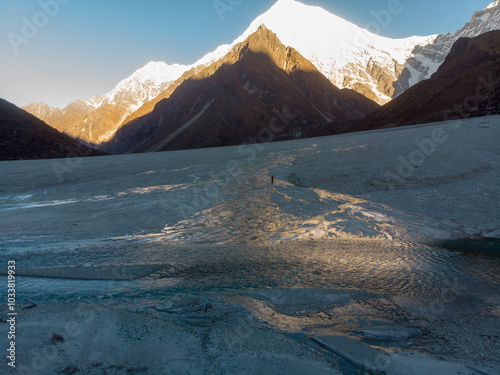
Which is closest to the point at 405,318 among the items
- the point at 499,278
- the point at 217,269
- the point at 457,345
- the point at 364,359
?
the point at 457,345

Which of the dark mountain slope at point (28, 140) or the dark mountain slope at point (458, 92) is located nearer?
the dark mountain slope at point (458, 92)

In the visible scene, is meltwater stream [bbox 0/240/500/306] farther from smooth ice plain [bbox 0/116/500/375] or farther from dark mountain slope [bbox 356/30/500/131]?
dark mountain slope [bbox 356/30/500/131]

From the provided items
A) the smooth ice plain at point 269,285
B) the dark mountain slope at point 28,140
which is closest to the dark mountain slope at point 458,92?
the smooth ice plain at point 269,285

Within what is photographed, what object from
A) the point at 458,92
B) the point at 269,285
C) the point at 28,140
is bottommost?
the point at 269,285

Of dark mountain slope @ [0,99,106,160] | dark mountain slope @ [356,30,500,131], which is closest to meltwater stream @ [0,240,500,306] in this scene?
dark mountain slope @ [356,30,500,131]

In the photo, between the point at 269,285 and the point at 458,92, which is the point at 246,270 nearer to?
the point at 269,285

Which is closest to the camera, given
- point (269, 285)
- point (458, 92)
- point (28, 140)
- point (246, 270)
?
point (269, 285)

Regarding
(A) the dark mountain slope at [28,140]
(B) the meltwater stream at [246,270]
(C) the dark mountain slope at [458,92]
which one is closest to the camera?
(B) the meltwater stream at [246,270]

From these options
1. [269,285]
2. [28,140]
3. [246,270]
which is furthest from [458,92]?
[28,140]

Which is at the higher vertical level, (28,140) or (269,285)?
(28,140)

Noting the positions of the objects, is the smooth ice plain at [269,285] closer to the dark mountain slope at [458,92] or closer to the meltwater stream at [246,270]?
the meltwater stream at [246,270]

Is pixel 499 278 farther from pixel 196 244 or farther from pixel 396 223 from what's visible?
pixel 196 244
